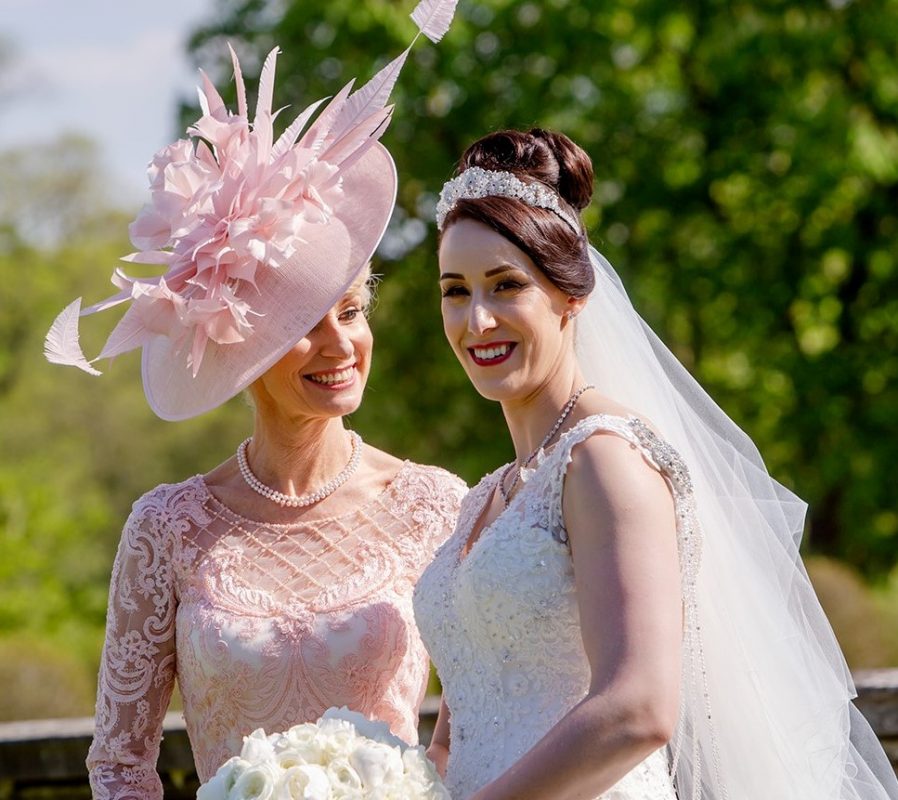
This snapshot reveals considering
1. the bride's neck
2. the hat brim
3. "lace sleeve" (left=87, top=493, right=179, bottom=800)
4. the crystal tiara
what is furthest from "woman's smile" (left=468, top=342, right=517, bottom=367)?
"lace sleeve" (left=87, top=493, right=179, bottom=800)

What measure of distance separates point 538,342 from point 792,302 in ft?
40.3

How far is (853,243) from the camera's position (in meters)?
14.7

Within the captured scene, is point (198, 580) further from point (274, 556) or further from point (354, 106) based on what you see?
point (354, 106)

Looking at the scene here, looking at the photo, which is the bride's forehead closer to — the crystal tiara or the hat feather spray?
the crystal tiara

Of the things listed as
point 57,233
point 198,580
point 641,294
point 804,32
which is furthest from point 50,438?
point 198,580

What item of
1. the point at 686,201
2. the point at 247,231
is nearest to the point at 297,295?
the point at 247,231

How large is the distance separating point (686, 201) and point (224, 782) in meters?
13.6

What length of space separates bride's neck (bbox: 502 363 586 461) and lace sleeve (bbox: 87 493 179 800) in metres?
1.23

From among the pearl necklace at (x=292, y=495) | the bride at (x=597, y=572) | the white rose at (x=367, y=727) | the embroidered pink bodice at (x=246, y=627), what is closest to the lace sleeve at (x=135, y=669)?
the embroidered pink bodice at (x=246, y=627)

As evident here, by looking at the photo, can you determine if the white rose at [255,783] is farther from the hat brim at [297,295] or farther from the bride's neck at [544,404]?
the hat brim at [297,295]

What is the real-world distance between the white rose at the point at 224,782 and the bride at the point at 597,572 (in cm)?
49

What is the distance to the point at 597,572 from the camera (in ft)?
9.22

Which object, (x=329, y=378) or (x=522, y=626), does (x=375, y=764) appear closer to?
(x=522, y=626)

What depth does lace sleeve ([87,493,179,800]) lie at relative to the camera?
4.00m
